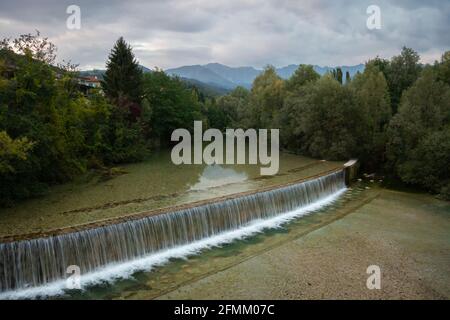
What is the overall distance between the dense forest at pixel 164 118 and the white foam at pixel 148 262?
5611mm

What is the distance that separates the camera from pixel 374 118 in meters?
Answer: 31.6

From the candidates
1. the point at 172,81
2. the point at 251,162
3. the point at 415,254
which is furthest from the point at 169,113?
the point at 415,254

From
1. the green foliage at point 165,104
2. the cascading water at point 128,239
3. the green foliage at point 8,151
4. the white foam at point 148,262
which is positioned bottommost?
the white foam at point 148,262

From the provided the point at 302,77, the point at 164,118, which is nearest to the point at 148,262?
the point at 164,118

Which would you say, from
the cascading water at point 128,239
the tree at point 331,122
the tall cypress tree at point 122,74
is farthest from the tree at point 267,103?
the cascading water at point 128,239

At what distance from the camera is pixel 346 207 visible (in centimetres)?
1900

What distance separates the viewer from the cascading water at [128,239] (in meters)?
10.2

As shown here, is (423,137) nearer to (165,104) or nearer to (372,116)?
(372,116)

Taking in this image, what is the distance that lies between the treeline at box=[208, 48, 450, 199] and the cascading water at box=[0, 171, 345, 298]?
10749mm

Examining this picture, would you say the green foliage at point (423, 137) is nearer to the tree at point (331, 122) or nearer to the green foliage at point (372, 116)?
the green foliage at point (372, 116)

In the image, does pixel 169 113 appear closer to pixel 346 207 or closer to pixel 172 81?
pixel 172 81
